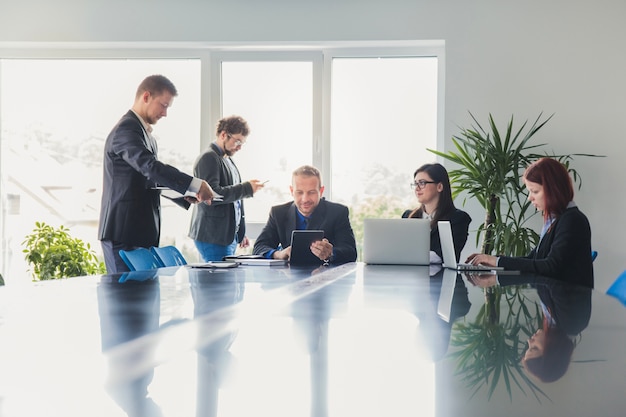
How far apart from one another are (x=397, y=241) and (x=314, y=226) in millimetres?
902

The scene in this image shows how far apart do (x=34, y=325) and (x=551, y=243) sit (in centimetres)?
302

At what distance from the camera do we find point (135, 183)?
474 centimetres

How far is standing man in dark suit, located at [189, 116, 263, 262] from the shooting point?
221 inches

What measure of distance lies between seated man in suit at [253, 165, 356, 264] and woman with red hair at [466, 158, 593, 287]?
1.17 m

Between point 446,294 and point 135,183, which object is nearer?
point 446,294

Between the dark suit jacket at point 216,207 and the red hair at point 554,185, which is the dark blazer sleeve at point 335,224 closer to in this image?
the dark suit jacket at point 216,207

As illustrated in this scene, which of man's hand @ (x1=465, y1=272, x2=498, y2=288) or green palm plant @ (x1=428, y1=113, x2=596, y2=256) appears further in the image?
green palm plant @ (x1=428, y1=113, x2=596, y2=256)

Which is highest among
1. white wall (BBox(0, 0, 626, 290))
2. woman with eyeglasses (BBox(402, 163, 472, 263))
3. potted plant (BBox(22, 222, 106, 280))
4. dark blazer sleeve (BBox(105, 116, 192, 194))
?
white wall (BBox(0, 0, 626, 290))

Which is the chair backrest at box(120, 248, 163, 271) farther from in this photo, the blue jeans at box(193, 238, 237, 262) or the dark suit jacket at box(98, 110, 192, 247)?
the blue jeans at box(193, 238, 237, 262)

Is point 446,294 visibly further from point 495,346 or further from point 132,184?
point 132,184

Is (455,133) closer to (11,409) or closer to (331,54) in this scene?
(331,54)

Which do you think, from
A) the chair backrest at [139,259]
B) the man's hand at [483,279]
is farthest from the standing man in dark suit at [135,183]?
the man's hand at [483,279]

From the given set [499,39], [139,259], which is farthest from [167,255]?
[499,39]

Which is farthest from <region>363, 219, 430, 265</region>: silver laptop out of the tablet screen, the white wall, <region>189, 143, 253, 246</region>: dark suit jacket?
the white wall
